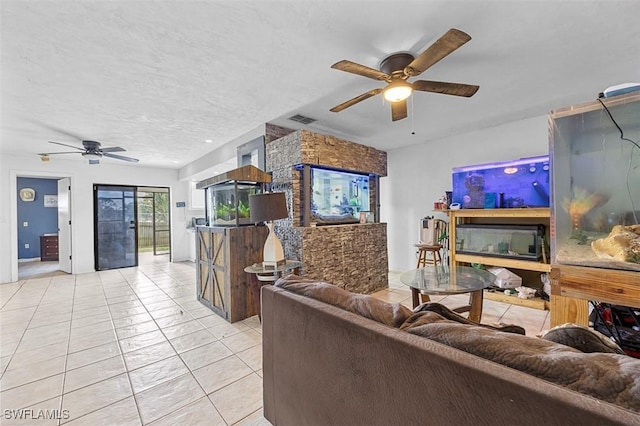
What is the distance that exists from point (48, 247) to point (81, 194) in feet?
8.99

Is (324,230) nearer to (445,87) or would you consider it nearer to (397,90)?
(397,90)

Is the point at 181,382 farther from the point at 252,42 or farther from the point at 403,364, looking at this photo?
the point at 252,42

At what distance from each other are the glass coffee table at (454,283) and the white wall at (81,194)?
668cm

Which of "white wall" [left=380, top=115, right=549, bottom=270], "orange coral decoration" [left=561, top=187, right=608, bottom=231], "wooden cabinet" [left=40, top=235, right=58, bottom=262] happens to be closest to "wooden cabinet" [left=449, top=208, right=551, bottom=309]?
"white wall" [left=380, top=115, right=549, bottom=270]

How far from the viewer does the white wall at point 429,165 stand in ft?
13.1

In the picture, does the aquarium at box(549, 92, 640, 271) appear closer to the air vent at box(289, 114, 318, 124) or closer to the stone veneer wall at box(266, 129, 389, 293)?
the stone veneer wall at box(266, 129, 389, 293)

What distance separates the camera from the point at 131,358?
93.3 inches

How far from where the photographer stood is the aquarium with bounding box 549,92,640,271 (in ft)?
5.04

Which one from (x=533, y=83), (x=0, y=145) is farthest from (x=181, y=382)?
(x=0, y=145)

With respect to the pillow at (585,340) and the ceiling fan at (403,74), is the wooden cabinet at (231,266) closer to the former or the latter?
the ceiling fan at (403,74)

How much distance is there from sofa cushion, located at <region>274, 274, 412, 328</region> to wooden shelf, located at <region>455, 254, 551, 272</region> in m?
3.40

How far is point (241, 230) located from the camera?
328 centimetres

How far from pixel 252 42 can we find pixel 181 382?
8.79 feet

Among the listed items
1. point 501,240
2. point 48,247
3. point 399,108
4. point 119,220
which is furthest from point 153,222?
point 501,240
